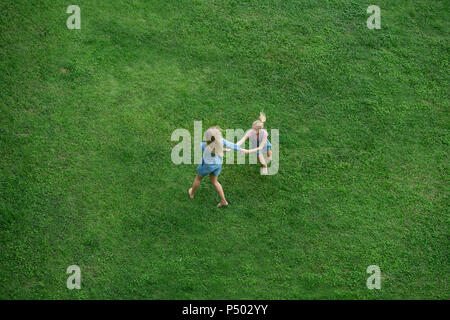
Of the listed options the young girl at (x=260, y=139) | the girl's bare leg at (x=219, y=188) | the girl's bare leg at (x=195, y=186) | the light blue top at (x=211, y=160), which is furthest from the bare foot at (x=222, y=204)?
the young girl at (x=260, y=139)

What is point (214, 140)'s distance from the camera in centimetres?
746

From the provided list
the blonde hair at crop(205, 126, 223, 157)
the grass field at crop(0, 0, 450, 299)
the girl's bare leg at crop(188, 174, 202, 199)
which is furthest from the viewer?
the girl's bare leg at crop(188, 174, 202, 199)

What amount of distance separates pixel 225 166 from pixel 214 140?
1571mm

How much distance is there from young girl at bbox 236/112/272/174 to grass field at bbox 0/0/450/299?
1.06 feet

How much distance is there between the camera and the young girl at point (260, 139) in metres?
8.06

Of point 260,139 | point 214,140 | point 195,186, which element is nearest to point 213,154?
point 214,140

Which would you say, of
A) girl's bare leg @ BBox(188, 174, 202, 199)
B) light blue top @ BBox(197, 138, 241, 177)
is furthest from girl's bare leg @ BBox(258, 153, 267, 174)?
girl's bare leg @ BBox(188, 174, 202, 199)

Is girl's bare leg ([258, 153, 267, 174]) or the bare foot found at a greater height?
girl's bare leg ([258, 153, 267, 174])

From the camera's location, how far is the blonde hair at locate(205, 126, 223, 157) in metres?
7.39

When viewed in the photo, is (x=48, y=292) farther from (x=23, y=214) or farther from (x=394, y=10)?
(x=394, y=10)

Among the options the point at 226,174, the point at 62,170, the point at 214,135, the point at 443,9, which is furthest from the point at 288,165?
the point at 443,9

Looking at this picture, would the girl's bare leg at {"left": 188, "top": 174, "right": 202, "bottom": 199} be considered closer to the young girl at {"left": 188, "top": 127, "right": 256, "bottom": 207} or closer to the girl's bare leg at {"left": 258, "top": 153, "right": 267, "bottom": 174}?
the young girl at {"left": 188, "top": 127, "right": 256, "bottom": 207}

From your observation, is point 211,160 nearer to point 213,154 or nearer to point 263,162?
point 213,154

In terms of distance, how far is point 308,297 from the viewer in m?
7.54
